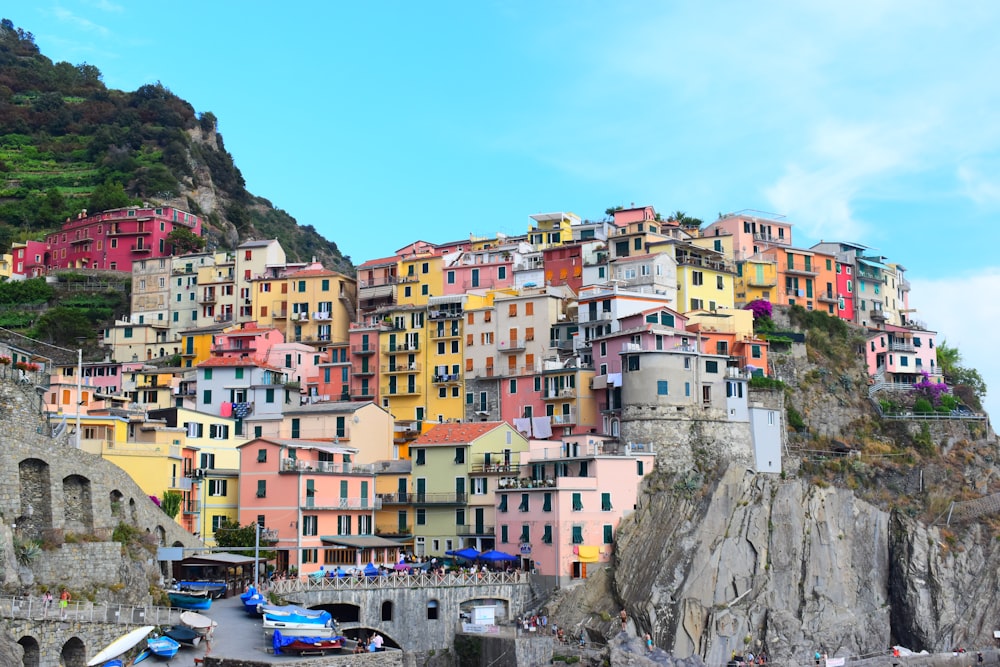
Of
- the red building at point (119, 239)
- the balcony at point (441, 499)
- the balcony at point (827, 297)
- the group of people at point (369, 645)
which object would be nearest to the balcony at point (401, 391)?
the balcony at point (441, 499)

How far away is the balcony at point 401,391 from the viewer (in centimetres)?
8188

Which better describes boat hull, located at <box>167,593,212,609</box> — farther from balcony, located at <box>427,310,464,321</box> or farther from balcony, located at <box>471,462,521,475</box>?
balcony, located at <box>427,310,464,321</box>

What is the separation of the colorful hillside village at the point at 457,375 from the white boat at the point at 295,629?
14.8m

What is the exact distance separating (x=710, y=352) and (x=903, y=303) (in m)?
35.5

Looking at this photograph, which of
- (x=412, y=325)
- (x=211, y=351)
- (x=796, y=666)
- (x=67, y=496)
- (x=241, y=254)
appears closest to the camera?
(x=67, y=496)

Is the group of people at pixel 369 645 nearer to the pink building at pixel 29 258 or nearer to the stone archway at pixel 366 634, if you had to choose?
the stone archway at pixel 366 634

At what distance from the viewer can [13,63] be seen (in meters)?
179

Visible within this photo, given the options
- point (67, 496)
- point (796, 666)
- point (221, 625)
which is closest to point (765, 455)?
point (796, 666)

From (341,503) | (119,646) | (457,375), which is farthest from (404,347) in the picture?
(119,646)

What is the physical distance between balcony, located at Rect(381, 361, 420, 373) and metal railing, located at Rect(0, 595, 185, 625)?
36739 millimetres

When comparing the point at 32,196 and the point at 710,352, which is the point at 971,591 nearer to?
the point at 710,352

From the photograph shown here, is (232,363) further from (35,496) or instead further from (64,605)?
(64,605)

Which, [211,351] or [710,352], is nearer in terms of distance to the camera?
[710,352]

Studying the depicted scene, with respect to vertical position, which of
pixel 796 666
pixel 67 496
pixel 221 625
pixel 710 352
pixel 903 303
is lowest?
pixel 796 666
